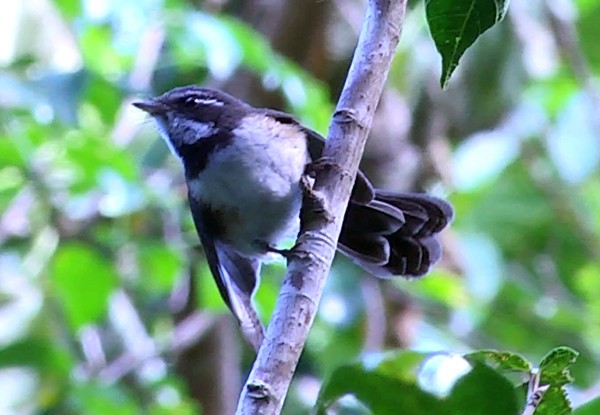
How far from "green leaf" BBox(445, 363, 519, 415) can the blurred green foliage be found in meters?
1.14

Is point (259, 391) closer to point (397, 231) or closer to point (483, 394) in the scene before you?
point (483, 394)

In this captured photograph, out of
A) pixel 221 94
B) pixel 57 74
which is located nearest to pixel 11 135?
pixel 57 74

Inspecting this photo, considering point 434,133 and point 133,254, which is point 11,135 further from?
point 434,133

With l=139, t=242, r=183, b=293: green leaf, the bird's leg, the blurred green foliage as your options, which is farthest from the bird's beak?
l=139, t=242, r=183, b=293: green leaf

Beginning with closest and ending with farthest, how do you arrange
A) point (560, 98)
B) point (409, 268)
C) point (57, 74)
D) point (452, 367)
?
point (452, 367) < point (409, 268) < point (57, 74) < point (560, 98)

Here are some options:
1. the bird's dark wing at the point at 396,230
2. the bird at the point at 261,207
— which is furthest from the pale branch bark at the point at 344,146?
the bird's dark wing at the point at 396,230

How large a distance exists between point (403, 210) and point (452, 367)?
0.62 metres

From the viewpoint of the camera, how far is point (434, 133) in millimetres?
3594

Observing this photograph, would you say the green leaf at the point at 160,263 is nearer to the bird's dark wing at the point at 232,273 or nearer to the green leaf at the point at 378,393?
the bird's dark wing at the point at 232,273

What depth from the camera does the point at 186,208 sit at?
3.11 m

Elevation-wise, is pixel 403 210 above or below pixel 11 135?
below

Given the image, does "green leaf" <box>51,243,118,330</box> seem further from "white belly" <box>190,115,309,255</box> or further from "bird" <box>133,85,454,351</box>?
"white belly" <box>190,115,309,255</box>

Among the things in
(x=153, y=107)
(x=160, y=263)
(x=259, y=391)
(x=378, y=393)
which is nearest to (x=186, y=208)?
(x=160, y=263)

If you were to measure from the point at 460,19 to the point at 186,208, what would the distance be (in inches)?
76.8
